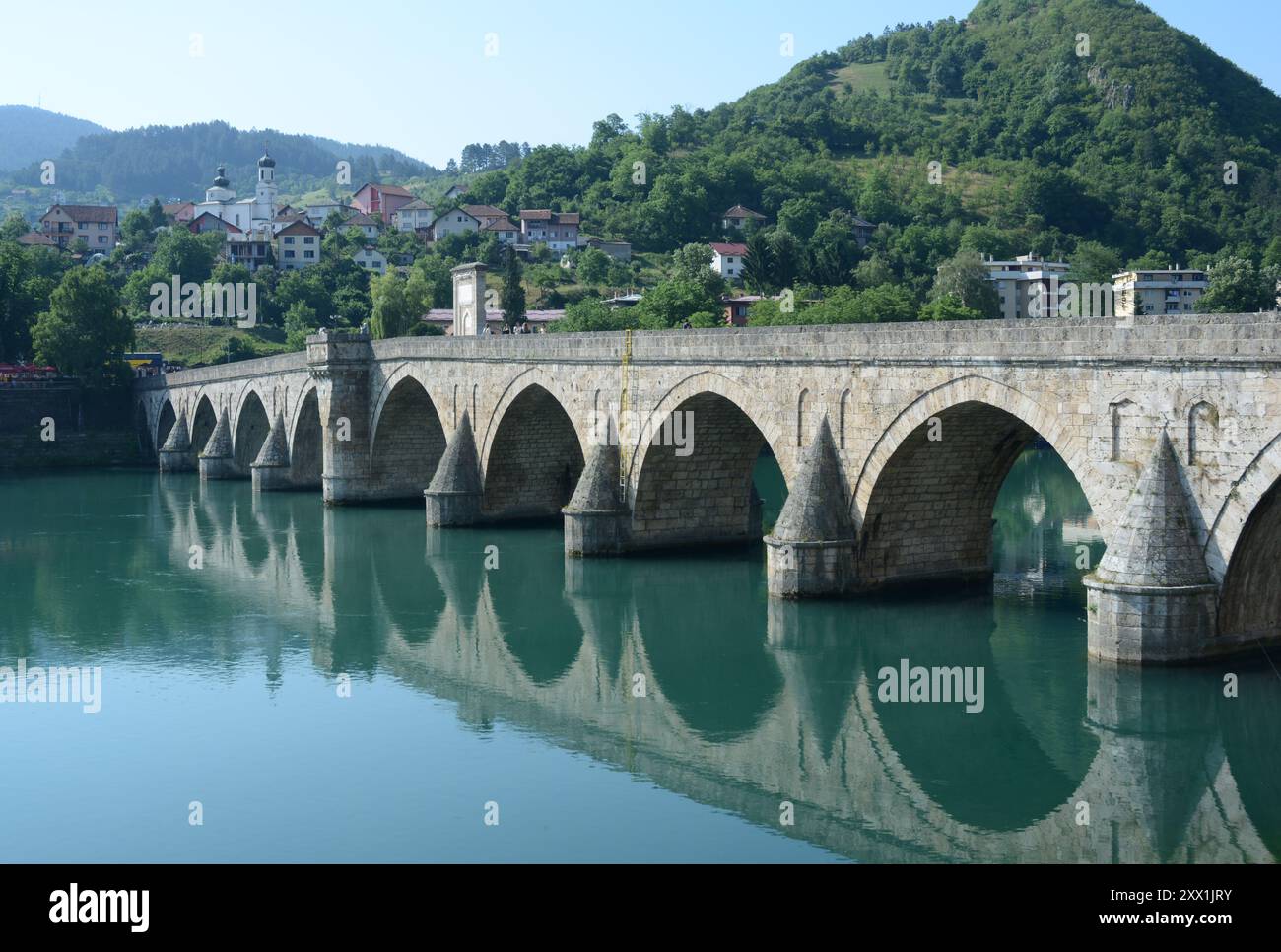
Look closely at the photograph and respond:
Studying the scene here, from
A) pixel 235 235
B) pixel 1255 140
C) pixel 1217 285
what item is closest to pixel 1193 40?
pixel 1255 140

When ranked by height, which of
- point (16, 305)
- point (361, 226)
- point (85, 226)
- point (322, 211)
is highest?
point (322, 211)

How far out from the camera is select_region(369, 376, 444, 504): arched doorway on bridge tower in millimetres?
44656

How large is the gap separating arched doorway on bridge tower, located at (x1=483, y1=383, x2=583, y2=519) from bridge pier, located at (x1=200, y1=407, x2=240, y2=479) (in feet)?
69.8

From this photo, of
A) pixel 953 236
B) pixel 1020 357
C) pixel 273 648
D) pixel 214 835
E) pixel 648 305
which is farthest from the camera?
pixel 953 236

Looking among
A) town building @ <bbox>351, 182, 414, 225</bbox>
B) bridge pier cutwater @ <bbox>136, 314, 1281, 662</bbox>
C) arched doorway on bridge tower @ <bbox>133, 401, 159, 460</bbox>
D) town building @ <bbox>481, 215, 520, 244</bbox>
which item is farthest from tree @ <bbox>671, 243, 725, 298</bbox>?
town building @ <bbox>351, 182, 414, 225</bbox>

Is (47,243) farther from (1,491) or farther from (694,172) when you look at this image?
(1,491)

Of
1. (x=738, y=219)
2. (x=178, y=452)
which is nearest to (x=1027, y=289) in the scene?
(x=738, y=219)

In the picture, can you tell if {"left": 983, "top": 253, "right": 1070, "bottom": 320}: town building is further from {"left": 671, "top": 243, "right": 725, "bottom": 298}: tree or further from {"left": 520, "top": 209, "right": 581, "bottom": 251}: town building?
{"left": 520, "top": 209, "right": 581, "bottom": 251}: town building

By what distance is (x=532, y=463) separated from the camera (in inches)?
1534

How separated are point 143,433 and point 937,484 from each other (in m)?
52.6

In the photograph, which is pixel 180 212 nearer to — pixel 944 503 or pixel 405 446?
pixel 405 446

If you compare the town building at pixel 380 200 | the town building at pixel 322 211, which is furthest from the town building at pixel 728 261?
the town building at pixel 380 200

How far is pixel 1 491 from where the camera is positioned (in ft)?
179

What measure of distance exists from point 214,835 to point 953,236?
89.5 metres
